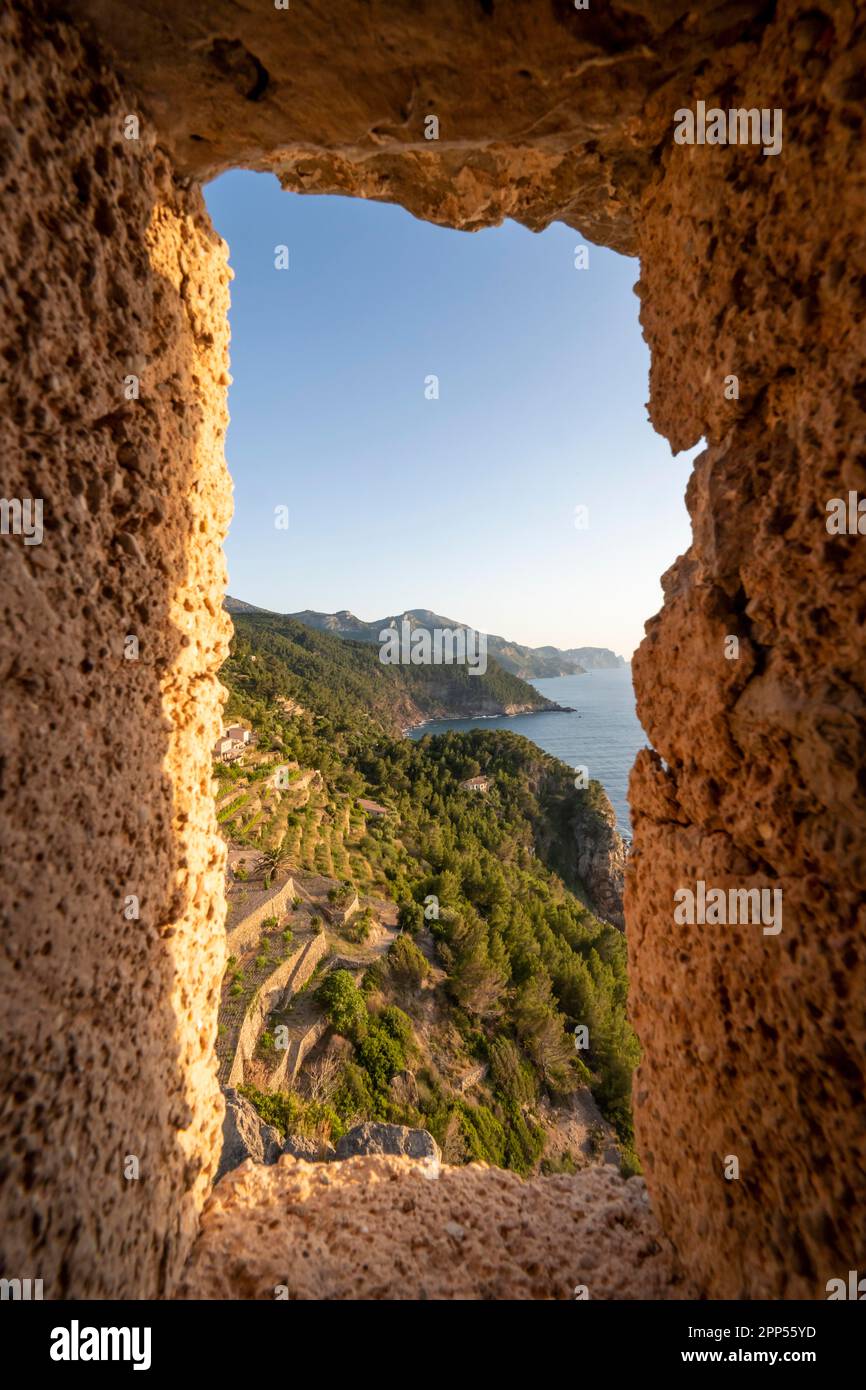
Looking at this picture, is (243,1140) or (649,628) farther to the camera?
(243,1140)

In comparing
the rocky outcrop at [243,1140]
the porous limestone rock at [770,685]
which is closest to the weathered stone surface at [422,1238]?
the porous limestone rock at [770,685]

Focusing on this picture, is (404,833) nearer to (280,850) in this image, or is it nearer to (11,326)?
(280,850)

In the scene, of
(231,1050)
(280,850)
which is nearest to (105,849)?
(231,1050)

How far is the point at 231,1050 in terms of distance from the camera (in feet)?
44.3

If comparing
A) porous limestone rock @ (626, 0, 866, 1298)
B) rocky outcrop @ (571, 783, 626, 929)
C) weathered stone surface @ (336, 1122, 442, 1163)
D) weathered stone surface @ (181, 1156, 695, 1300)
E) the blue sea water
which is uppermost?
porous limestone rock @ (626, 0, 866, 1298)

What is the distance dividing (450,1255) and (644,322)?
13.7ft

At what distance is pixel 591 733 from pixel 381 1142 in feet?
278

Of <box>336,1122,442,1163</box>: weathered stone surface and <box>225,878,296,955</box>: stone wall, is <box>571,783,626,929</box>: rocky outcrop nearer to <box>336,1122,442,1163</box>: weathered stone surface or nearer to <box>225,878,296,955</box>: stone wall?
<box>225,878,296,955</box>: stone wall

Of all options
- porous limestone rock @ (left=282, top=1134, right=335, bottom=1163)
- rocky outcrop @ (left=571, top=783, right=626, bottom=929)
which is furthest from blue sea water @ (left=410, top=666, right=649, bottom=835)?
porous limestone rock @ (left=282, top=1134, right=335, bottom=1163)

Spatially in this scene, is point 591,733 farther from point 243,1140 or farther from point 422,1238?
point 422,1238

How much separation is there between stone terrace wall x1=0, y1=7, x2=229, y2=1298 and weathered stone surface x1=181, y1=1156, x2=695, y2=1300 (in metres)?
0.26

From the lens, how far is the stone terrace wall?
5.51 ft

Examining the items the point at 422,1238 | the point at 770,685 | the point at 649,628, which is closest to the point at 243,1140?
the point at 422,1238

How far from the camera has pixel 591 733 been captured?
89.2 metres
